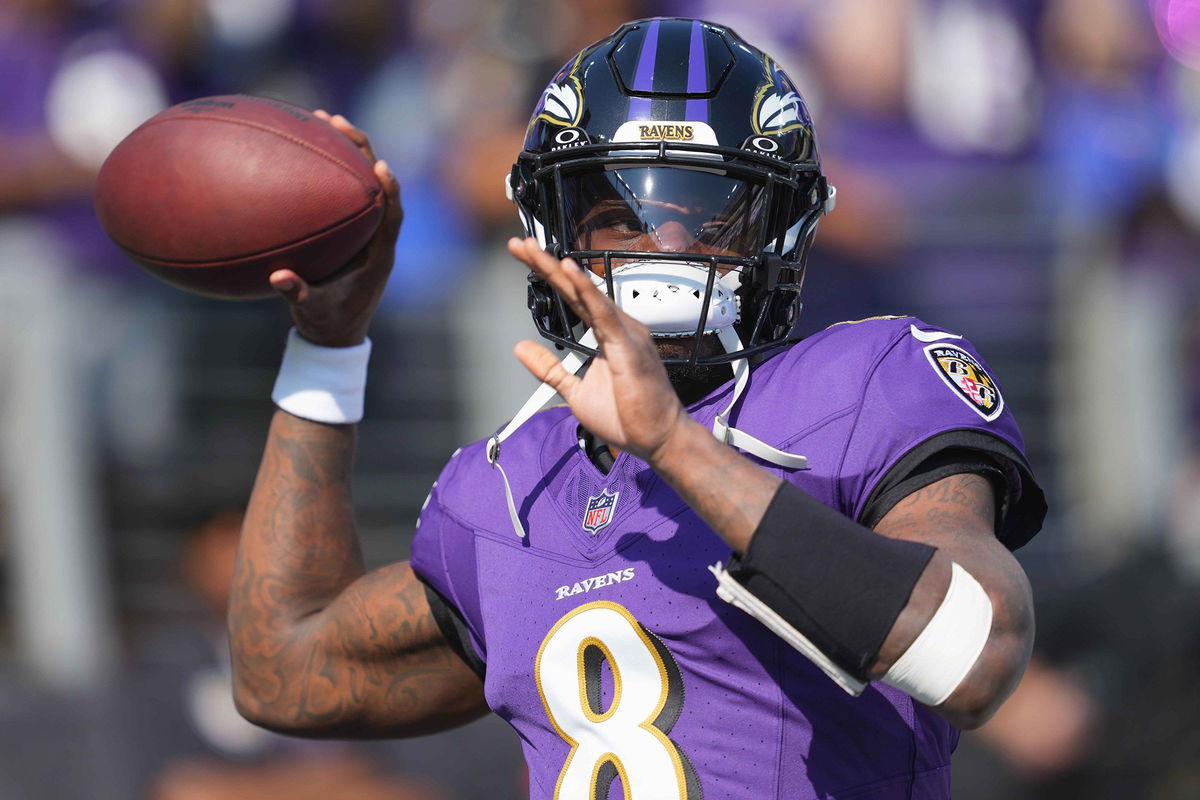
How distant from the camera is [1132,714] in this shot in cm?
401

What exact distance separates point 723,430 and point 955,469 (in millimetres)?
288

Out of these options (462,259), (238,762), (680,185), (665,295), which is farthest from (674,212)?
(462,259)

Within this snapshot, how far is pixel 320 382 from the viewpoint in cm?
244

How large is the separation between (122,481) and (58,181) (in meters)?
1.07

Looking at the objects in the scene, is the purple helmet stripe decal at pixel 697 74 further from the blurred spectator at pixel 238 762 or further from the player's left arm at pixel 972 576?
the blurred spectator at pixel 238 762

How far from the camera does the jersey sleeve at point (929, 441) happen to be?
1.77 meters

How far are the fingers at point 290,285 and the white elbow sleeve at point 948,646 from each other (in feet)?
3.86

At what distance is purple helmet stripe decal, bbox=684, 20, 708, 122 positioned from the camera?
6.82ft

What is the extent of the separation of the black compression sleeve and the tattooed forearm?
0.86 metres

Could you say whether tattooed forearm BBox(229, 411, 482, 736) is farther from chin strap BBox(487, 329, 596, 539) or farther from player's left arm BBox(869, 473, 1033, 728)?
player's left arm BBox(869, 473, 1033, 728)

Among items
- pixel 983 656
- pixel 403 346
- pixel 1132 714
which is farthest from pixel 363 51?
pixel 983 656

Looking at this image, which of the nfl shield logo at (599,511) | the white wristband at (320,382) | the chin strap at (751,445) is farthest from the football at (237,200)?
the chin strap at (751,445)

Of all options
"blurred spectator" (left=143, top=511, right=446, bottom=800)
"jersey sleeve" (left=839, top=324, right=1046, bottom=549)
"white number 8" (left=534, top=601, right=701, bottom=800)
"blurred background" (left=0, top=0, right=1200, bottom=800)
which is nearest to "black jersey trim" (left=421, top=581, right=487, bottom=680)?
"white number 8" (left=534, top=601, right=701, bottom=800)

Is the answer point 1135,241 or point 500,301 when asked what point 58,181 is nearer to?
point 500,301
